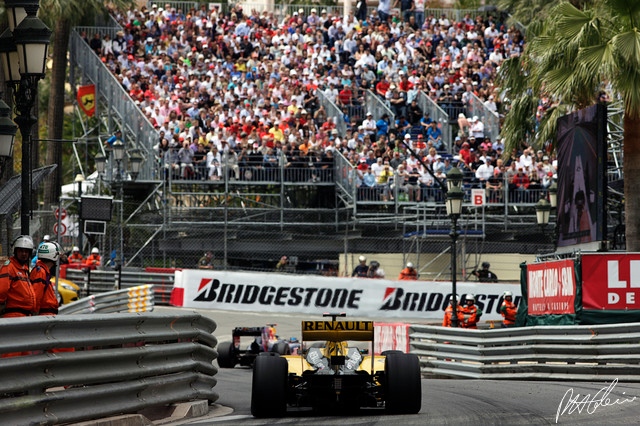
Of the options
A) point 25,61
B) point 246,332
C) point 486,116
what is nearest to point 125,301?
point 246,332

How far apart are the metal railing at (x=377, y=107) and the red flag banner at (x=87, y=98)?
960 cm

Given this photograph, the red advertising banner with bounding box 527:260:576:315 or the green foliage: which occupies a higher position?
the green foliage

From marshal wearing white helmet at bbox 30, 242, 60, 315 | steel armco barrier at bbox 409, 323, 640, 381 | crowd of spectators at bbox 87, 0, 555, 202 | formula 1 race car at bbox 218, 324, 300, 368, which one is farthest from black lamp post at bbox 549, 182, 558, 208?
marshal wearing white helmet at bbox 30, 242, 60, 315

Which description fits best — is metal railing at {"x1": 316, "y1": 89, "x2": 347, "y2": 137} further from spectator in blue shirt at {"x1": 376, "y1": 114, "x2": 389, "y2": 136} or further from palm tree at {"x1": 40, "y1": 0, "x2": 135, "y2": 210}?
palm tree at {"x1": 40, "y1": 0, "x2": 135, "y2": 210}

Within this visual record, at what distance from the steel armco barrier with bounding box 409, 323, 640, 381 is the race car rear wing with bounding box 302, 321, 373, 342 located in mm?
6085

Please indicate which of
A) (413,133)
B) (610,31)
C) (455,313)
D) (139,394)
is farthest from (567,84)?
(413,133)

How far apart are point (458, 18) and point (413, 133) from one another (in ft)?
35.6

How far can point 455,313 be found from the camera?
21.5m

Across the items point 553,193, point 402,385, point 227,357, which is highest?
point 553,193

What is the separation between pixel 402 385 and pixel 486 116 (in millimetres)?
25828

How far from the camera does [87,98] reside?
36469 mm

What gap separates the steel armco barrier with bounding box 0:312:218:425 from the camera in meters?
7.32

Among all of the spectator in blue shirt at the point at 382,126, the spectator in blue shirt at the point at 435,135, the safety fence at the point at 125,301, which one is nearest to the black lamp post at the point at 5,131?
the safety fence at the point at 125,301

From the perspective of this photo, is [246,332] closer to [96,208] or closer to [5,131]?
[96,208]
